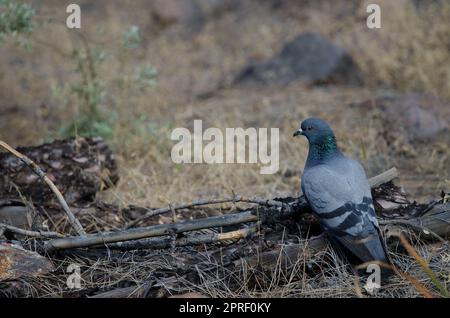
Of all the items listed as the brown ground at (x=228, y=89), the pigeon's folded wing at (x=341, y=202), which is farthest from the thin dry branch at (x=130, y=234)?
the brown ground at (x=228, y=89)

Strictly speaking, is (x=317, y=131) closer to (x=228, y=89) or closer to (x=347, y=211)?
(x=347, y=211)

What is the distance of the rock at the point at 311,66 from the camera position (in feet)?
27.0

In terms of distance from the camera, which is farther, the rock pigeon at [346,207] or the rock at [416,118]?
the rock at [416,118]

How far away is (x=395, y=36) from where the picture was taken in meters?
8.70

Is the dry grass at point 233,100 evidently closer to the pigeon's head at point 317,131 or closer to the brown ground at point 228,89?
the brown ground at point 228,89

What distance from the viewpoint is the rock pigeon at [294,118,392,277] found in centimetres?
330

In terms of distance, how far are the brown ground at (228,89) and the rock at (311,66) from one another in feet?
0.55

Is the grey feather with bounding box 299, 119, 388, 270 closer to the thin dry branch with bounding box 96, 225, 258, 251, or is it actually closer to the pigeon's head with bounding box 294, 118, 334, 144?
the pigeon's head with bounding box 294, 118, 334, 144

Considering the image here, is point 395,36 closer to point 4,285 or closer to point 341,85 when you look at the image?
point 341,85

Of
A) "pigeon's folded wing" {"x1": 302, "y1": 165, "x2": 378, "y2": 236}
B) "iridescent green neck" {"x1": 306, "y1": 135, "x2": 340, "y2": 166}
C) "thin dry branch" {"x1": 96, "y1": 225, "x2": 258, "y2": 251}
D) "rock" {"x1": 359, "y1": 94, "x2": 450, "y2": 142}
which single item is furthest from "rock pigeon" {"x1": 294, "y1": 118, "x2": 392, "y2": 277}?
"rock" {"x1": 359, "y1": 94, "x2": 450, "y2": 142}

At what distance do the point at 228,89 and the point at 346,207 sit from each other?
5.32m

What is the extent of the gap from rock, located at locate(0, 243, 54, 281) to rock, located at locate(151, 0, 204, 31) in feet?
24.9

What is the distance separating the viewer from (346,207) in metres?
3.39

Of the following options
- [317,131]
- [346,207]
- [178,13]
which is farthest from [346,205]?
[178,13]
